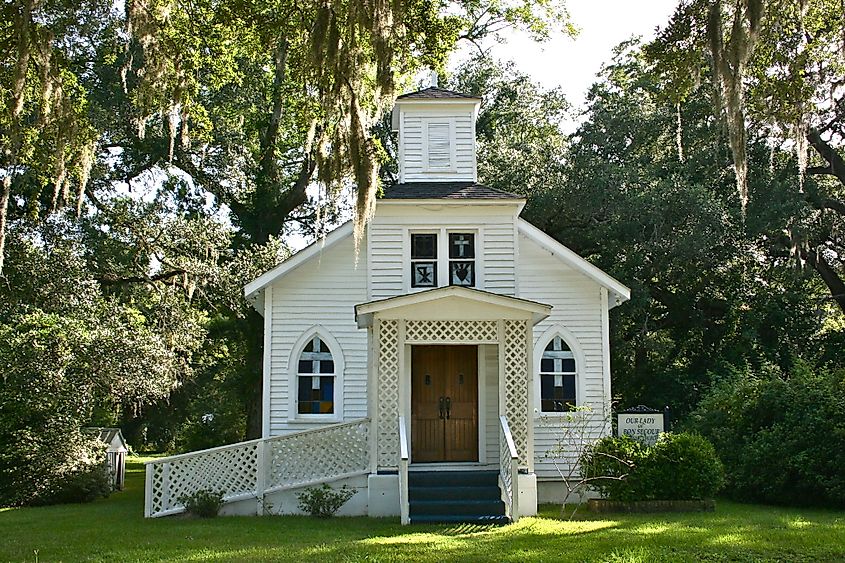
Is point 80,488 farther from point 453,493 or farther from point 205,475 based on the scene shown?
point 453,493

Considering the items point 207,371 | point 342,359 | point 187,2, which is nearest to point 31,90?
point 187,2

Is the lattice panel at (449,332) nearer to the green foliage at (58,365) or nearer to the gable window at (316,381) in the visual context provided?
the gable window at (316,381)

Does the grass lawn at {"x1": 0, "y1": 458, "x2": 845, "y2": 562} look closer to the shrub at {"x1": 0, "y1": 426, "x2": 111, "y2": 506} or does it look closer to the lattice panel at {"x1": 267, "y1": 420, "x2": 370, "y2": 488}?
the lattice panel at {"x1": 267, "y1": 420, "x2": 370, "y2": 488}

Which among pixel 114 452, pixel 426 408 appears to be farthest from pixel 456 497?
pixel 114 452

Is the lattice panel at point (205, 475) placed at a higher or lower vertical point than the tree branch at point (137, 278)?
lower

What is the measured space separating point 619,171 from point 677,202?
190 centimetres

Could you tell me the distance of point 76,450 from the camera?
1864cm

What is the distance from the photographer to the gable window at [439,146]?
18.0 meters

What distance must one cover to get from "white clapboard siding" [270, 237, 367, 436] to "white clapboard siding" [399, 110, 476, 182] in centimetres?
201

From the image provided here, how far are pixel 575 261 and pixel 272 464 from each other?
7121 mm

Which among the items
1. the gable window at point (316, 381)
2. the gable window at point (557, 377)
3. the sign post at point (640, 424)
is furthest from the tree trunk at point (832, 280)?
the gable window at point (316, 381)

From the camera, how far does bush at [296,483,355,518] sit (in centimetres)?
1464

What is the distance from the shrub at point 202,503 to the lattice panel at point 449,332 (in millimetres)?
4166

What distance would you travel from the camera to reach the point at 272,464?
1553cm
